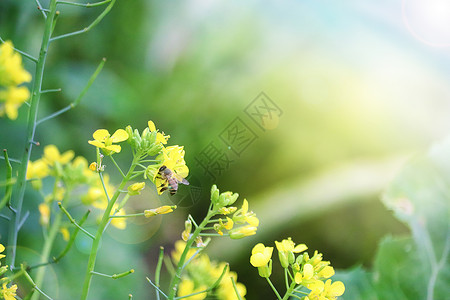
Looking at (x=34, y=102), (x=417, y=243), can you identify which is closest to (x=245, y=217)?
(x=34, y=102)

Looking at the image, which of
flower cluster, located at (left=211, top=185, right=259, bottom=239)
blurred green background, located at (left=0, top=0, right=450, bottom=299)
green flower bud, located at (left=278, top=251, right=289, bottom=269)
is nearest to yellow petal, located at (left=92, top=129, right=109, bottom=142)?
flower cluster, located at (left=211, top=185, right=259, bottom=239)

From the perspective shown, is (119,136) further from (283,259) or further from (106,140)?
(283,259)

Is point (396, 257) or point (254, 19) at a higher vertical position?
point (254, 19)

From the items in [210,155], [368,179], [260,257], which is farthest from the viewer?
[368,179]

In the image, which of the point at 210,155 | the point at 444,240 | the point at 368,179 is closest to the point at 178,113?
the point at 368,179

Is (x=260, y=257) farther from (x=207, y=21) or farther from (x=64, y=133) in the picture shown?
(x=207, y=21)

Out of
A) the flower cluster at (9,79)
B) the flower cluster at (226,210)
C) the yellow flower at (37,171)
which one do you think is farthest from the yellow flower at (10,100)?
the flower cluster at (226,210)

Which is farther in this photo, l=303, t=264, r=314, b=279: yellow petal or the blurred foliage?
the blurred foliage

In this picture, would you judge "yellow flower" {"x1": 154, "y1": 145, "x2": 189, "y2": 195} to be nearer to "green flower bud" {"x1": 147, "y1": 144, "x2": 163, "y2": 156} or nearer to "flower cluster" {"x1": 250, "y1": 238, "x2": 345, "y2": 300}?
"green flower bud" {"x1": 147, "y1": 144, "x2": 163, "y2": 156}
